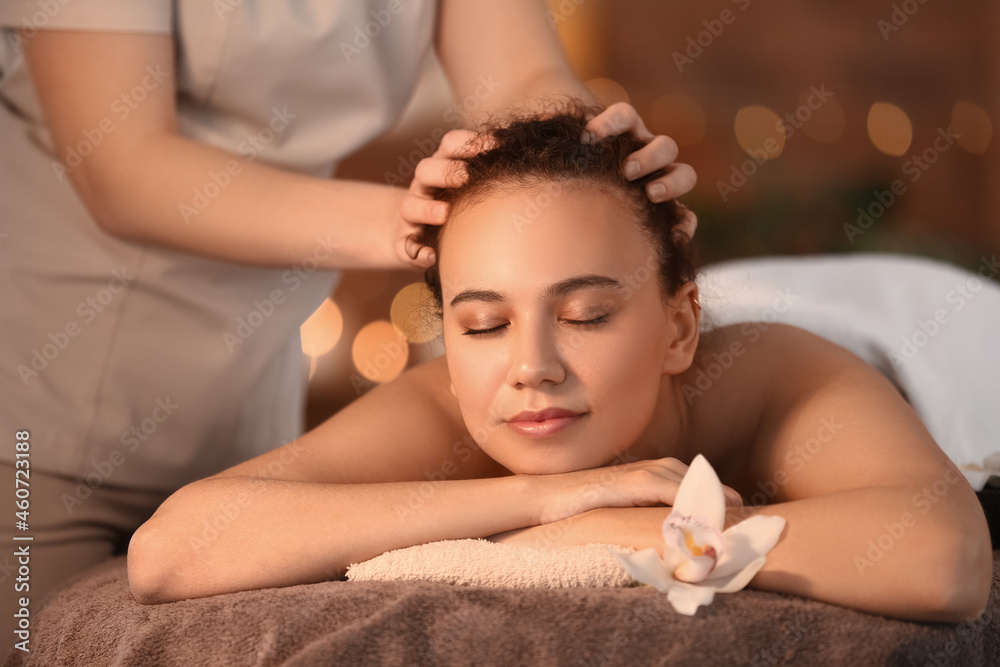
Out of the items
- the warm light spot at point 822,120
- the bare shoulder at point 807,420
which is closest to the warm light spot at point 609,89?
the warm light spot at point 822,120

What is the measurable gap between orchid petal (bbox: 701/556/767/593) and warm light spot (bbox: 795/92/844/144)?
156 inches

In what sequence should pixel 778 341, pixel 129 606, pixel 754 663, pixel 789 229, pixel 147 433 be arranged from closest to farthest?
pixel 754 663, pixel 129 606, pixel 778 341, pixel 147 433, pixel 789 229

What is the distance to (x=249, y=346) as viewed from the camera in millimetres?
1495

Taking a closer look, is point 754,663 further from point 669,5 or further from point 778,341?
point 669,5

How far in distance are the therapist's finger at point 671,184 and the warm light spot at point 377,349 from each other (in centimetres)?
330

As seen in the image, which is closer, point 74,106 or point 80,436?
point 74,106

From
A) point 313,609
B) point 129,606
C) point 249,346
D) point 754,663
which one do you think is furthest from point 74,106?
point 754,663

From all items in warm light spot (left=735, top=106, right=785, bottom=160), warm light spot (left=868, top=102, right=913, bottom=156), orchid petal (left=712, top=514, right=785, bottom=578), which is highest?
orchid petal (left=712, top=514, right=785, bottom=578)

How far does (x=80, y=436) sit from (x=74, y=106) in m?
0.50

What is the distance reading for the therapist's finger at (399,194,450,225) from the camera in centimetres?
117

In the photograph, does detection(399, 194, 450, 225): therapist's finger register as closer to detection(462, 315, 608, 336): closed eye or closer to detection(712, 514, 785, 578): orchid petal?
detection(462, 315, 608, 336): closed eye

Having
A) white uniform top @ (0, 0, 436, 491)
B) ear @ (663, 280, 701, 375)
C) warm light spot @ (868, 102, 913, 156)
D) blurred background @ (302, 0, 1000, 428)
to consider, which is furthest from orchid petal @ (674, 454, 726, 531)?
warm light spot @ (868, 102, 913, 156)

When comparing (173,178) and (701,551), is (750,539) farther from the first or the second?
(173,178)

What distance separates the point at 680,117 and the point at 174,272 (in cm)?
341
